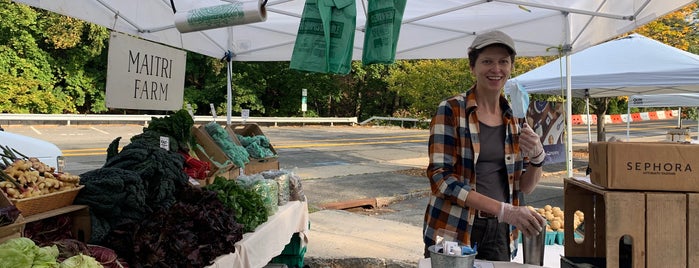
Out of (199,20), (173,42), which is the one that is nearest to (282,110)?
(173,42)

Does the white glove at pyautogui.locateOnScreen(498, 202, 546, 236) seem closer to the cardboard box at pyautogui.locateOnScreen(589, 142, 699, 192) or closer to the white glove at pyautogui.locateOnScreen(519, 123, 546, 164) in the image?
the cardboard box at pyautogui.locateOnScreen(589, 142, 699, 192)

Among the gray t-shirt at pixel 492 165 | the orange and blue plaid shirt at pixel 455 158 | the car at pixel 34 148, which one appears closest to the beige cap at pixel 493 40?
the orange and blue plaid shirt at pixel 455 158

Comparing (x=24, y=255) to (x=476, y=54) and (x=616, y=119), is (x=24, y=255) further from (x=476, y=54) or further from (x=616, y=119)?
(x=616, y=119)

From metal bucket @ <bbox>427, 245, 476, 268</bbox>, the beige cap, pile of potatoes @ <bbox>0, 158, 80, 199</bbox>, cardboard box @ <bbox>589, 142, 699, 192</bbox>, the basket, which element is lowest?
metal bucket @ <bbox>427, 245, 476, 268</bbox>

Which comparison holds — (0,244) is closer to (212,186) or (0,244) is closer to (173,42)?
(212,186)

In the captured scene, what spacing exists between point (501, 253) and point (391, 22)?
1750 millimetres

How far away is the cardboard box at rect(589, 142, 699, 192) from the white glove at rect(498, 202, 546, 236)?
0.29 m

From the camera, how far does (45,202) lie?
255 centimetres

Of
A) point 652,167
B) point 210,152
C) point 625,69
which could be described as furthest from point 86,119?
point 652,167

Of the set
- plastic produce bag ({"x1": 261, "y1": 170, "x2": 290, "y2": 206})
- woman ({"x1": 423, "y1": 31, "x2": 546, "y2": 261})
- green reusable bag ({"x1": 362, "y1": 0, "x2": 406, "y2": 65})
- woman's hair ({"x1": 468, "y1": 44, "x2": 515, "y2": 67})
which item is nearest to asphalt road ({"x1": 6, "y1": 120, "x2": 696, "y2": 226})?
plastic produce bag ({"x1": 261, "y1": 170, "x2": 290, "y2": 206})

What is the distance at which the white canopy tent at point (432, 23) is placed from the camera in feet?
17.3

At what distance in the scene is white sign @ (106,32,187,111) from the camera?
436cm

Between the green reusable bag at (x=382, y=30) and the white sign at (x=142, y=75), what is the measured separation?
2.10m

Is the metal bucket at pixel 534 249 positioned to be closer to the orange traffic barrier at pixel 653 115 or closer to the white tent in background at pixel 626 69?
the white tent in background at pixel 626 69
